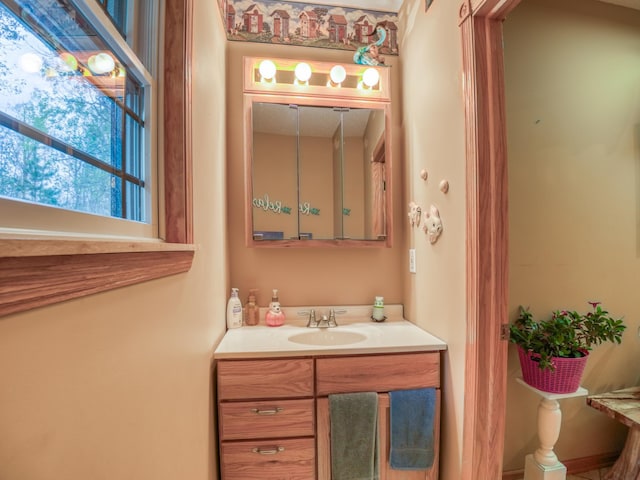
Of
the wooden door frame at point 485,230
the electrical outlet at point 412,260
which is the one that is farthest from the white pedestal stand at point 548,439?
the electrical outlet at point 412,260

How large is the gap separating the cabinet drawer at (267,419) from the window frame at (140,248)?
0.74 metres

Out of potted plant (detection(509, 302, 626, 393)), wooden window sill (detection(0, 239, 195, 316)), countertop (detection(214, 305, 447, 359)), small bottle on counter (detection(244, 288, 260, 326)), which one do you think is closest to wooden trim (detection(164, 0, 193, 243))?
wooden window sill (detection(0, 239, 195, 316))

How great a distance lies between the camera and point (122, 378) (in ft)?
1.70

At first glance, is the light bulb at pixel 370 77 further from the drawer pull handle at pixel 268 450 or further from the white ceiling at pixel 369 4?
the drawer pull handle at pixel 268 450

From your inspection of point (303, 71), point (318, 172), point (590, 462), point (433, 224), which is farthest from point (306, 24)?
point (590, 462)

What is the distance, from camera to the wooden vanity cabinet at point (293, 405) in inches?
48.5

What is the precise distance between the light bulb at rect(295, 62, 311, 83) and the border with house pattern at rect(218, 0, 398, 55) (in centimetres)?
22

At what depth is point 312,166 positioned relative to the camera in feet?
5.62

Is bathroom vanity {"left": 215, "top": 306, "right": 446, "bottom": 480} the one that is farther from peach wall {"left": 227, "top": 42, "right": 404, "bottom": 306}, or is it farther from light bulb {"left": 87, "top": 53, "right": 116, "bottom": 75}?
light bulb {"left": 87, "top": 53, "right": 116, "bottom": 75}

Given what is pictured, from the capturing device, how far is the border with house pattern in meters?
1.71

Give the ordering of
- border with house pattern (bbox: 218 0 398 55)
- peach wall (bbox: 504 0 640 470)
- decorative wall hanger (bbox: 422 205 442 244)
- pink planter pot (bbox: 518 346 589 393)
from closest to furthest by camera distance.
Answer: pink planter pot (bbox: 518 346 589 393)
decorative wall hanger (bbox: 422 205 442 244)
peach wall (bbox: 504 0 640 470)
border with house pattern (bbox: 218 0 398 55)

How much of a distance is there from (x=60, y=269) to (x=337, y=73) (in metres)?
1.75

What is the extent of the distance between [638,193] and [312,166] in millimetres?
1853

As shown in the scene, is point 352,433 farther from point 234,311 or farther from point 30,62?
point 30,62
